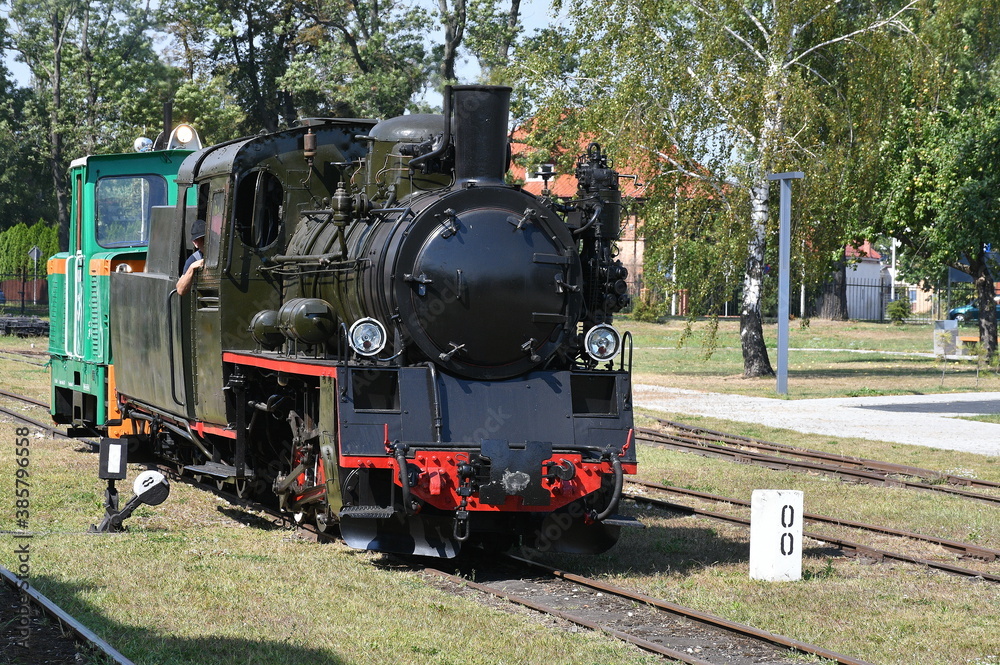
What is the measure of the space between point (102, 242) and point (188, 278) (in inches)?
185

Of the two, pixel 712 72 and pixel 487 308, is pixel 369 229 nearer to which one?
pixel 487 308

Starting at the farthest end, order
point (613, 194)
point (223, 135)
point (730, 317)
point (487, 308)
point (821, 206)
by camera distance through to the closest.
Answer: point (730, 317), point (223, 135), point (821, 206), point (613, 194), point (487, 308)

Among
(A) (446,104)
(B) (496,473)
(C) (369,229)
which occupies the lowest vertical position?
(B) (496,473)

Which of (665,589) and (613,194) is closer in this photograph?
(665,589)

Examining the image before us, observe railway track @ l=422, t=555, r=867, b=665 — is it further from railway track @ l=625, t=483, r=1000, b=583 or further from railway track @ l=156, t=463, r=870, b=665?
railway track @ l=625, t=483, r=1000, b=583

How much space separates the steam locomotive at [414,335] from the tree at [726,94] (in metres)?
15.3

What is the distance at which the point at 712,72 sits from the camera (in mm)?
25188

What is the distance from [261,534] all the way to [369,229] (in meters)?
2.73

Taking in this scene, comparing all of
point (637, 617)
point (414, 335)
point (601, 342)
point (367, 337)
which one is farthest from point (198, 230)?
point (637, 617)

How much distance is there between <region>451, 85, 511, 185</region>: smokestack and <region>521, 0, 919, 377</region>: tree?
641 inches

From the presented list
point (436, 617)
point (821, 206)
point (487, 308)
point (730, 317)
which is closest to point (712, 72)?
point (821, 206)

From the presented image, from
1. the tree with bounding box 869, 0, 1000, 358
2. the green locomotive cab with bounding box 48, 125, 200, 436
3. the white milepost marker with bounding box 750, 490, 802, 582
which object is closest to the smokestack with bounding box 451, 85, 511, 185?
the white milepost marker with bounding box 750, 490, 802, 582

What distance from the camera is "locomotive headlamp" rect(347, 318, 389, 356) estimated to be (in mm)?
8281

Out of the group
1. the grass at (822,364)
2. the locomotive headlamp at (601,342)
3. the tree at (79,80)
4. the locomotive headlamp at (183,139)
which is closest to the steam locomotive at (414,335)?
the locomotive headlamp at (601,342)
